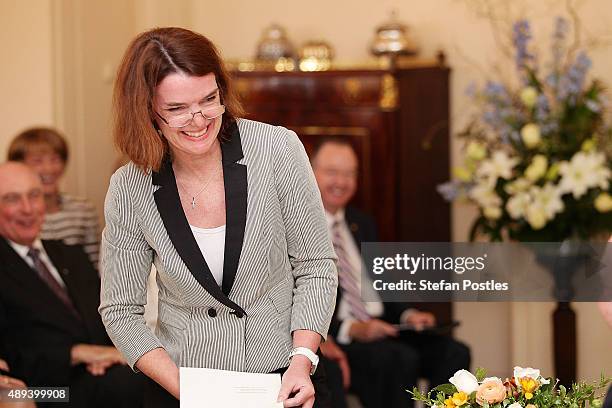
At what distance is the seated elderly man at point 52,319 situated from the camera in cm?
376

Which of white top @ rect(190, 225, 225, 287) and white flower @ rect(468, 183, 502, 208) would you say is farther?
white flower @ rect(468, 183, 502, 208)

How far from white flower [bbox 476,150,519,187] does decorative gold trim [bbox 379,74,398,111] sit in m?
0.83

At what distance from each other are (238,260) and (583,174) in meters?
2.64

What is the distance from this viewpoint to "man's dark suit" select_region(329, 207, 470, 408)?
449 centimetres

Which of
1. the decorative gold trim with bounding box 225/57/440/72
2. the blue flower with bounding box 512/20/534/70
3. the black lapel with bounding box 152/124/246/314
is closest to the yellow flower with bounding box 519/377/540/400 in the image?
the black lapel with bounding box 152/124/246/314

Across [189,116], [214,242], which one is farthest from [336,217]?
[189,116]

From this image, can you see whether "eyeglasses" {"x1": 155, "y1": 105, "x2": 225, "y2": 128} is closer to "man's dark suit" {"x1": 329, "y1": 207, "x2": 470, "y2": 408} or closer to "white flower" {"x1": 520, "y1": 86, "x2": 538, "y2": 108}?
"man's dark suit" {"x1": 329, "y1": 207, "x2": 470, "y2": 408}

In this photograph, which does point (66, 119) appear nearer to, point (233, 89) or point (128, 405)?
point (128, 405)

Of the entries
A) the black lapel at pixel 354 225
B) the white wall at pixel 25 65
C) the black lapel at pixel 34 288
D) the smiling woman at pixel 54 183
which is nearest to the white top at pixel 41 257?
the black lapel at pixel 34 288

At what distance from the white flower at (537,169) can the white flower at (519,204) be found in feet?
0.27

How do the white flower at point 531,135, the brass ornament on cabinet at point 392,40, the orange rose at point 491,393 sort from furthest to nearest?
the brass ornament on cabinet at point 392,40 < the white flower at point 531,135 < the orange rose at point 491,393

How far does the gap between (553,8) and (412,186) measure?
1.17 meters

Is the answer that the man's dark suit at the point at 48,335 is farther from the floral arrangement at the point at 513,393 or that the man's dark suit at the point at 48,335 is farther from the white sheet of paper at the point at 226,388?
the floral arrangement at the point at 513,393

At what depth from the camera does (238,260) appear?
2.25 m
